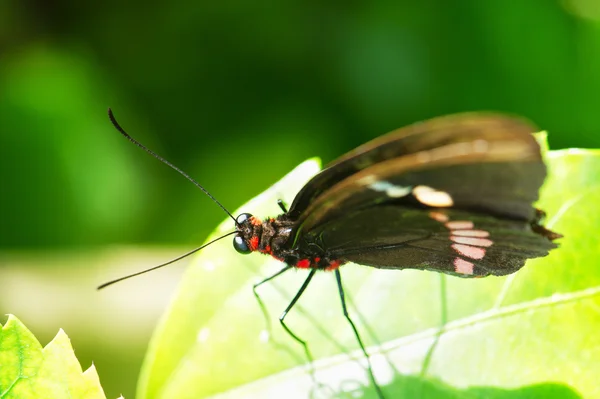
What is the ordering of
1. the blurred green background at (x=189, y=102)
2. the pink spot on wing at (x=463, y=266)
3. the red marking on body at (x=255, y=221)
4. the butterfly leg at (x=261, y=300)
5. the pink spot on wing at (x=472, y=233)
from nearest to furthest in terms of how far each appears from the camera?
the pink spot on wing at (x=472, y=233)
the pink spot on wing at (x=463, y=266)
the butterfly leg at (x=261, y=300)
the red marking on body at (x=255, y=221)
the blurred green background at (x=189, y=102)

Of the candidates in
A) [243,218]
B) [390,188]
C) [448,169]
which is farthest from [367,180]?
[243,218]

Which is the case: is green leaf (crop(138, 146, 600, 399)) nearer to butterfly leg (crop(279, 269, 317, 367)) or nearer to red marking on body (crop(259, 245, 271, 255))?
butterfly leg (crop(279, 269, 317, 367))

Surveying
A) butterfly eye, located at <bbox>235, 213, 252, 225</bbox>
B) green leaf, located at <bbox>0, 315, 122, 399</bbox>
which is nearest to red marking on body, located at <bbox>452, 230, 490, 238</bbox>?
butterfly eye, located at <bbox>235, 213, 252, 225</bbox>

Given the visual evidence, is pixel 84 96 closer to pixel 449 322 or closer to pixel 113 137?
pixel 113 137

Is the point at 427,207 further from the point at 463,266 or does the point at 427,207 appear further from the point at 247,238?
the point at 247,238

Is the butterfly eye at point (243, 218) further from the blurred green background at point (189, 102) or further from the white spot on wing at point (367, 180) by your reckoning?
the blurred green background at point (189, 102)

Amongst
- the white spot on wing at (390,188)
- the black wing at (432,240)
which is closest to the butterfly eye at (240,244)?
the black wing at (432,240)

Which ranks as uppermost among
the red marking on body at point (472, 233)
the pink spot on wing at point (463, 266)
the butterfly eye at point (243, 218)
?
the butterfly eye at point (243, 218)
